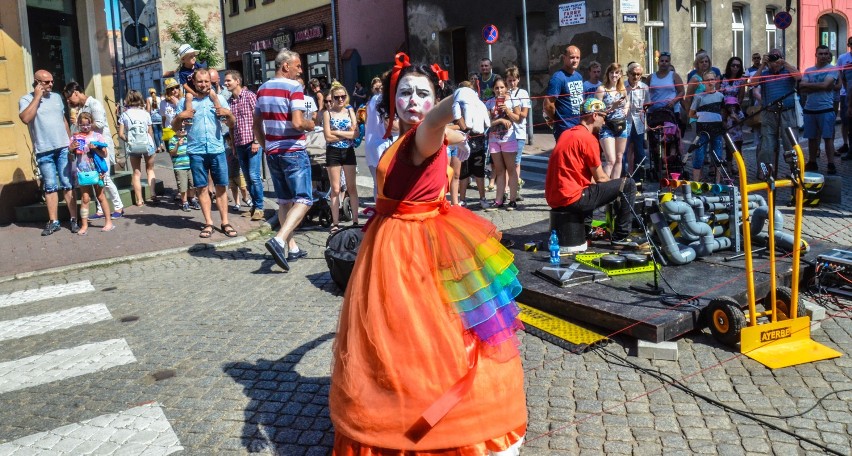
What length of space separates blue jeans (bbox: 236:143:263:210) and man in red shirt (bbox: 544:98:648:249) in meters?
4.34

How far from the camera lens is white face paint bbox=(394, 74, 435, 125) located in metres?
3.43

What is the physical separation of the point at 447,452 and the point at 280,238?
4234 mm

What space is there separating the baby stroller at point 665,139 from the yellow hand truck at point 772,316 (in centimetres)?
649

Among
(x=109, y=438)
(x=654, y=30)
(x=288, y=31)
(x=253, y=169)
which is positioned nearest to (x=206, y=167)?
(x=253, y=169)

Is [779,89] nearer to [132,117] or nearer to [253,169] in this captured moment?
[253,169]

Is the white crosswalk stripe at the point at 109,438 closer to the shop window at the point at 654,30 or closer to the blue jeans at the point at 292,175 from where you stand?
the blue jeans at the point at 292,175

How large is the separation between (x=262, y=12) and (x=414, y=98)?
105ft

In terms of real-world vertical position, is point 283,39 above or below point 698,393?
above

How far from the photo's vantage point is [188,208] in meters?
10.5

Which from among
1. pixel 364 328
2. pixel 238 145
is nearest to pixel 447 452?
pixel 364 328

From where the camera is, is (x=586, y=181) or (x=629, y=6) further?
(x=629, y=6)

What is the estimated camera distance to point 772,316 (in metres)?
4.76

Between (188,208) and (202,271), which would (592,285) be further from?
(188,208)

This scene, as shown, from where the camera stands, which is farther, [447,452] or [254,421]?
[254,421]
